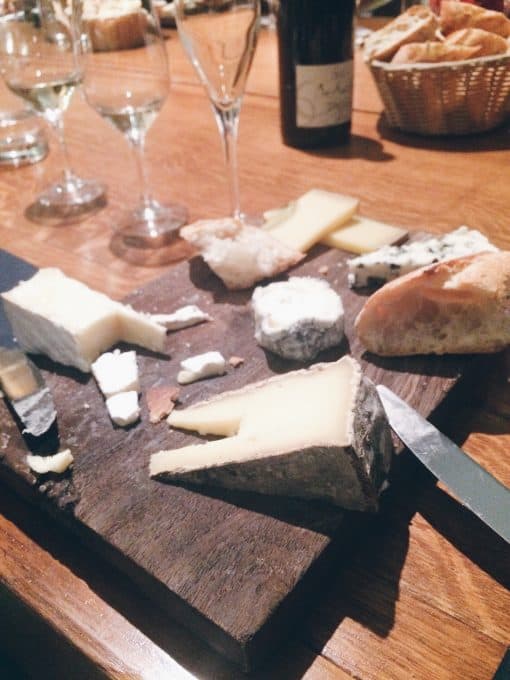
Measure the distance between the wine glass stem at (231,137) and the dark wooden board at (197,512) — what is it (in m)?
0.33

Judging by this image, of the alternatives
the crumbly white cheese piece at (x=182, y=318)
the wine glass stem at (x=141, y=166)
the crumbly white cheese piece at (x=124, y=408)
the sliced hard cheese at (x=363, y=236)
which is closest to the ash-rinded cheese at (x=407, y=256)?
the sliced hard cheese at (x=363, y=236)

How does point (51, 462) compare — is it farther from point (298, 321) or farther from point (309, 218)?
point (309, 218)

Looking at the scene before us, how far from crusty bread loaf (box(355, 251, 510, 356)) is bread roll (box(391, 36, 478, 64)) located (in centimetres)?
58

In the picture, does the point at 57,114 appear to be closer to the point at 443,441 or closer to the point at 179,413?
the point at 179,413

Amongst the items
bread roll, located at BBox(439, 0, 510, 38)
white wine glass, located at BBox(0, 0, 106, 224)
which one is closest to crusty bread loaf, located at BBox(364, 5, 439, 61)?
bread roll, located at BBox(439, 0, 510, 38)

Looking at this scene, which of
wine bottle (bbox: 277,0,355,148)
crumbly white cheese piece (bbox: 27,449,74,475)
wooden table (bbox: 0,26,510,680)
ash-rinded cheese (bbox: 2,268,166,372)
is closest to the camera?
wooden table (bbox: 0,26,510,680)

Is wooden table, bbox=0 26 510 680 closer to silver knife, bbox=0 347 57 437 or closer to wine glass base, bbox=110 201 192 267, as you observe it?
silver knife, bbox=0 347 57 437

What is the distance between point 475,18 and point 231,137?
1.73 ft

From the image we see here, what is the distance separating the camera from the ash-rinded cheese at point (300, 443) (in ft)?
1.48

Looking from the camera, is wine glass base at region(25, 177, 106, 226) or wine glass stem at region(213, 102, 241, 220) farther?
wine glass base at region(25, 177, 106, 226)

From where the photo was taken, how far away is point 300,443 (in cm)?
46

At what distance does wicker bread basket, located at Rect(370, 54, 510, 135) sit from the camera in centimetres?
104

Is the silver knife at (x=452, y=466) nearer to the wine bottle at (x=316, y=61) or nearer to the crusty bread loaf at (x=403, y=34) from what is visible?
the wine bottle at (x=316, y=61)

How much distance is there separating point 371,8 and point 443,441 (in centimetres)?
206
